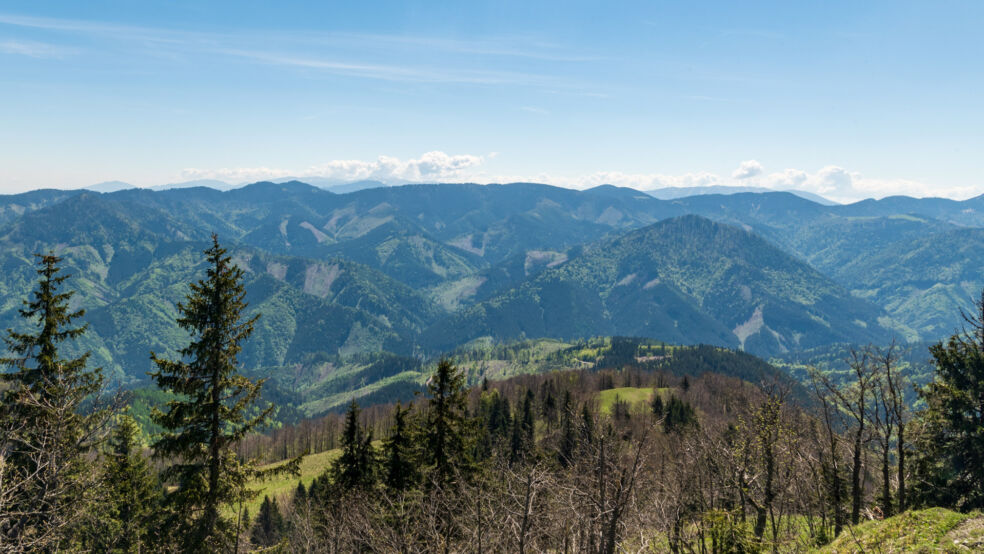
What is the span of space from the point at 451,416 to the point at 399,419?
414 cm

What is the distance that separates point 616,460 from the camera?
22.5m

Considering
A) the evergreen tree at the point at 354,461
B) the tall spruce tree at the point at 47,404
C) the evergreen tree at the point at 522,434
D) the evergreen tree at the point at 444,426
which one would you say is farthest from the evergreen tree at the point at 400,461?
the evergreen tree at the point at 522,434

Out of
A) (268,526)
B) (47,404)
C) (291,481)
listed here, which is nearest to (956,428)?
(47,404)

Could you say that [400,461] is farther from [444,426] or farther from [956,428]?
[956,428]

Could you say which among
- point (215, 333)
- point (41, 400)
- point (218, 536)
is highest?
point (215, 333)

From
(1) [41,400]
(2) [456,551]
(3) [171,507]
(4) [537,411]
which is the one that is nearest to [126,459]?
(1) [41,400]

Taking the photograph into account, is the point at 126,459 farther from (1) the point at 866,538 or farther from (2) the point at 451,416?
(1) the point at 866,538

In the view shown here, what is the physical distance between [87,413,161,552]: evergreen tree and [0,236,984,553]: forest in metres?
0.20

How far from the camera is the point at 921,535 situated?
2259 centimetres

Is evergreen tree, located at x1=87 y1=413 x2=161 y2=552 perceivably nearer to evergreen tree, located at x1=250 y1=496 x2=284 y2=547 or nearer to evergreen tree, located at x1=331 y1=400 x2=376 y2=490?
evergreen tree, located at x1=331 y1=400 x2=376 y2=490

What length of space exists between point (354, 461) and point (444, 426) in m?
7.86

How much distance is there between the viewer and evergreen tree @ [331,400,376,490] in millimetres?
34844

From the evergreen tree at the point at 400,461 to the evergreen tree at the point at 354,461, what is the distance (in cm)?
167

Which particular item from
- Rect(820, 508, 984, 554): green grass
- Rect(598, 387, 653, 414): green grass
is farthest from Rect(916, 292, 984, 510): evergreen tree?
Rect(598, 387, 653, 414): green grass
